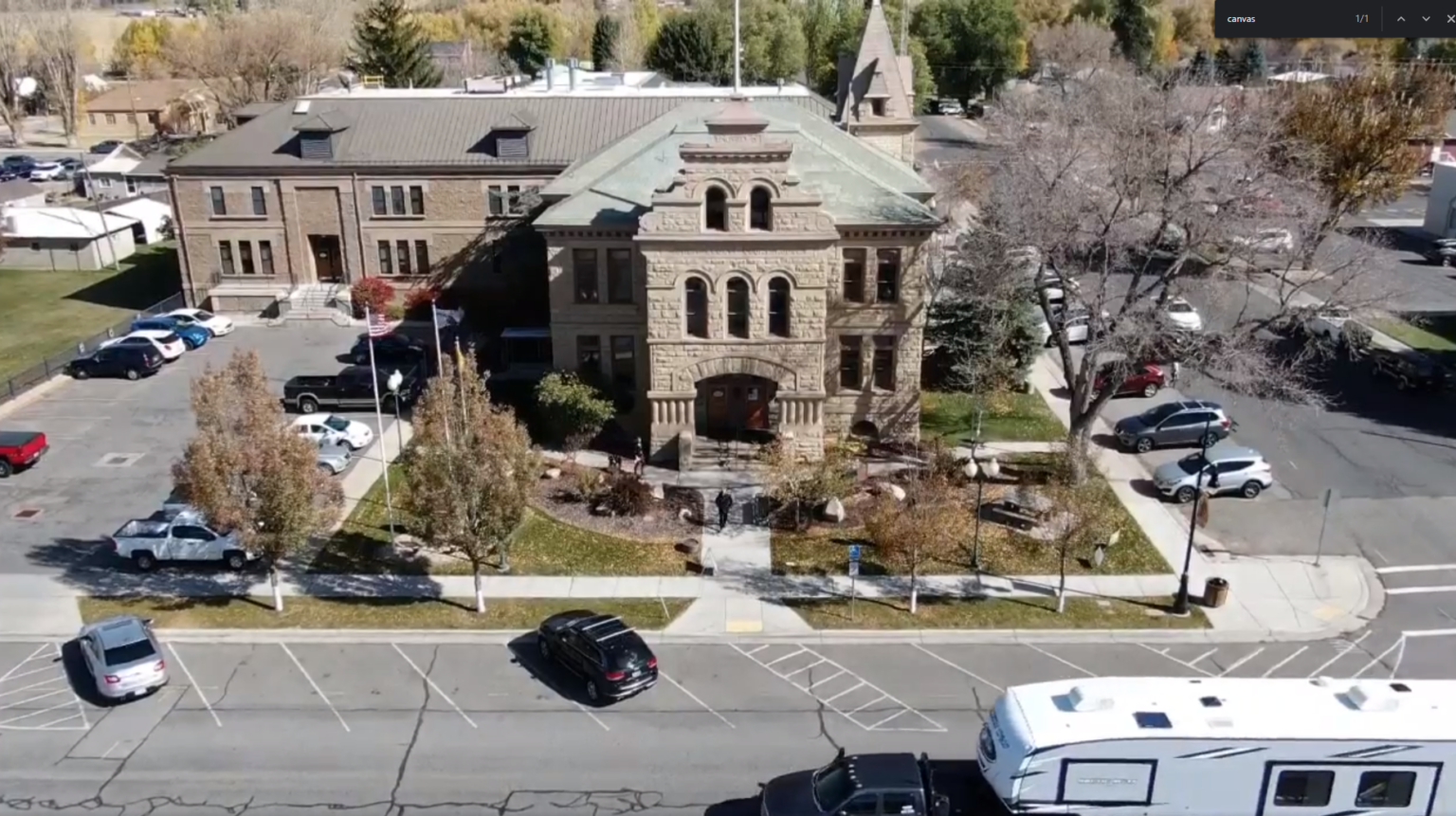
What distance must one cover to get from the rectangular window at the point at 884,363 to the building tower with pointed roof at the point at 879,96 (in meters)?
13.6

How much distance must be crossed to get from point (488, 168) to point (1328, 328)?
136 feet

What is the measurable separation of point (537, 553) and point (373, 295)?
26918 mm

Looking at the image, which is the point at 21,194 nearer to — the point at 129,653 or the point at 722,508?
the point at 129,653

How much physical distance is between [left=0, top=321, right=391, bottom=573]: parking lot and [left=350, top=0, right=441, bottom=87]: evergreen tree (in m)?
44.9

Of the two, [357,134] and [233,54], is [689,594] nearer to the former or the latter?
[357,134]

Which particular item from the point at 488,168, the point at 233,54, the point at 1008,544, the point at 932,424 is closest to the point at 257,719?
the point at 1008,544

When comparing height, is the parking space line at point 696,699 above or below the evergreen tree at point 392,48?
below

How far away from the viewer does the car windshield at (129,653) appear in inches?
1014

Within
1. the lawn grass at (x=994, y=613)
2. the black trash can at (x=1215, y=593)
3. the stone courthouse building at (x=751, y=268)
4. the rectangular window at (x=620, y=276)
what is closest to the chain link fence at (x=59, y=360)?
the stone courthouse building at (x=751, y=268)

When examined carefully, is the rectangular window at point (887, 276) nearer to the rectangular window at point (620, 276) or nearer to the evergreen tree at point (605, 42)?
the rectangular window at point (620, 276)

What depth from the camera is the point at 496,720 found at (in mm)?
25625

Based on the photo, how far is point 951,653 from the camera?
28.2m

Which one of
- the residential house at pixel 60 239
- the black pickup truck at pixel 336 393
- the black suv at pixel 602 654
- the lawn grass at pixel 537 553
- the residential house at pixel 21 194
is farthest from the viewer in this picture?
the residential house at pixel 21 194

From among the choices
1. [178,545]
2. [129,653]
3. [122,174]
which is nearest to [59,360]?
[178,545]
